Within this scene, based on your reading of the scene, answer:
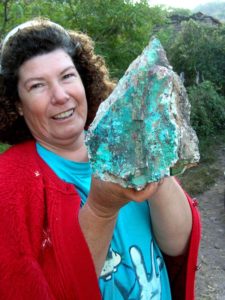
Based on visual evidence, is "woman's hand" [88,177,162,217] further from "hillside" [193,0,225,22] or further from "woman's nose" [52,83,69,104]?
"hillside" [193,0,225,22]

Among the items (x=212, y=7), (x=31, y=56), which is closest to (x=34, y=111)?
(x=31, y=56)

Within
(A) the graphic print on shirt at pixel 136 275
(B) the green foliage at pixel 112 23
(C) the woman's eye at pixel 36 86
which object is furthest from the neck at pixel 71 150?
(B) the green foliage at pixel 112 23

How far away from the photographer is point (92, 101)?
6.59ft

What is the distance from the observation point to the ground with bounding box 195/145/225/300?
475 centimetres

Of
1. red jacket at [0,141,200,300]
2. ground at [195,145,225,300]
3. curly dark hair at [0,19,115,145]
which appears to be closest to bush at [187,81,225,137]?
ground at [195,145,225,300]

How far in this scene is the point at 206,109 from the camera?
32.7 feet

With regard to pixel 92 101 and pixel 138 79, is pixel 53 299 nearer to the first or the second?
pixel 138 79

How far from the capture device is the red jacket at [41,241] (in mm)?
1396

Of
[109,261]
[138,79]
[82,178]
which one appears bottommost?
[109,261]

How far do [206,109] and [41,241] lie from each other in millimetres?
8907

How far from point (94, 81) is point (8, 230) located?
0.85 m

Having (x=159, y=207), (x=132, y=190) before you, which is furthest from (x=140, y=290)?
(x=132, y=190)

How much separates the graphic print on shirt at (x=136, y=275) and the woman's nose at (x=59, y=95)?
0.58 m

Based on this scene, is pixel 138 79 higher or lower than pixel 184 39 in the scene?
higher
